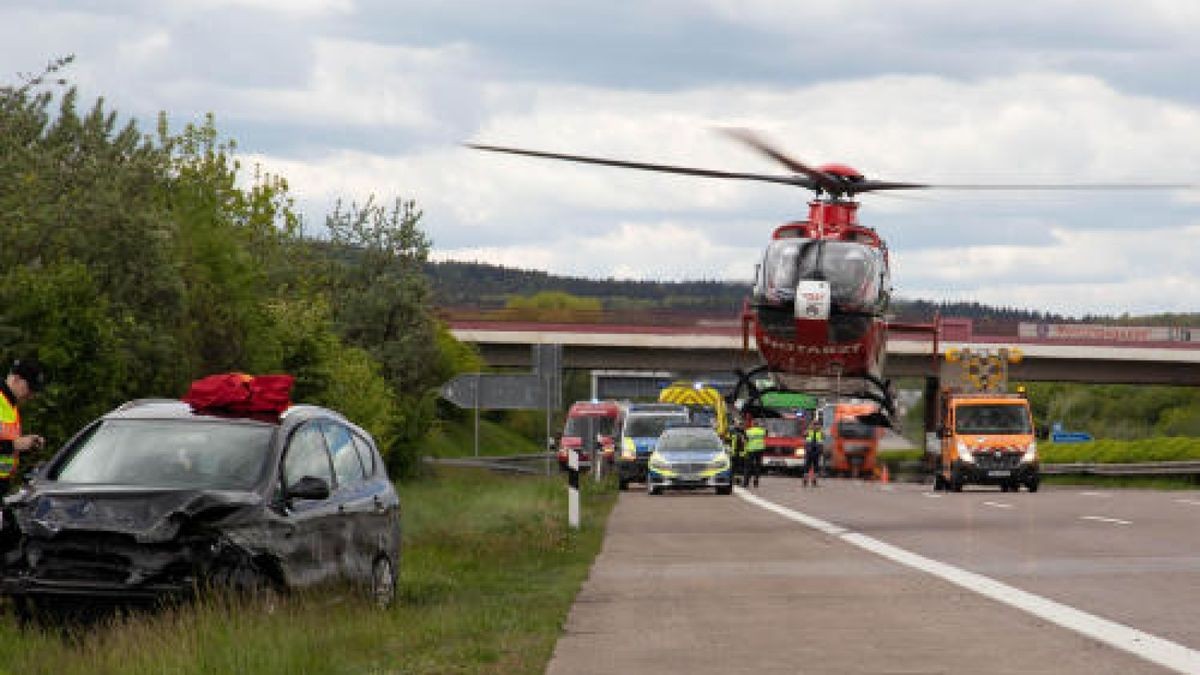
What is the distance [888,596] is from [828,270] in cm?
1525

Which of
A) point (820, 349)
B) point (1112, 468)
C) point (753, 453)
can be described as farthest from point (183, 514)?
point (1112, 468)

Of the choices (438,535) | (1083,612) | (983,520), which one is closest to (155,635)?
(1083,612)

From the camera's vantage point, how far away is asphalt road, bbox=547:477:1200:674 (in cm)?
1150

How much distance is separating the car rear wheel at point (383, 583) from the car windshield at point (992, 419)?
1352 inches

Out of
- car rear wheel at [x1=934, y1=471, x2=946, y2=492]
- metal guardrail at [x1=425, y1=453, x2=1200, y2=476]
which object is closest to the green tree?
metal guardrail at [x1=425, y1=453, x2=1200, y2=476]

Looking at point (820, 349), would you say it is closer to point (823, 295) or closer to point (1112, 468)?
point (823, 295)

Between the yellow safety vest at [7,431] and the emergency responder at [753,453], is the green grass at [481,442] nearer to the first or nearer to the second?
the emergency responder at [753,453]

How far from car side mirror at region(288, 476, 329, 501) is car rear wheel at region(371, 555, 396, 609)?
64.2 inches

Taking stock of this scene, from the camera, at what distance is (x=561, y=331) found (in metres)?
90.6

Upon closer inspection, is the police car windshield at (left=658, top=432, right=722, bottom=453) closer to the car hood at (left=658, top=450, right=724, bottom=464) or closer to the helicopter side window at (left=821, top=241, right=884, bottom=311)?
the car hood at (left=658, top=450, right=724, bottom=464)

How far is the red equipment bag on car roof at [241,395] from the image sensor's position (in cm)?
1348

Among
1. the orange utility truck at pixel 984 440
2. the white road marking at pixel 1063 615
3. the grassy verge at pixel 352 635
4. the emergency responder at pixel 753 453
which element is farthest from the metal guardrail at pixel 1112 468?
the grassy verge at pixel 352 635

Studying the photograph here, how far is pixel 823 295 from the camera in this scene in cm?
3064

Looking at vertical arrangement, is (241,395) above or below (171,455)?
above
